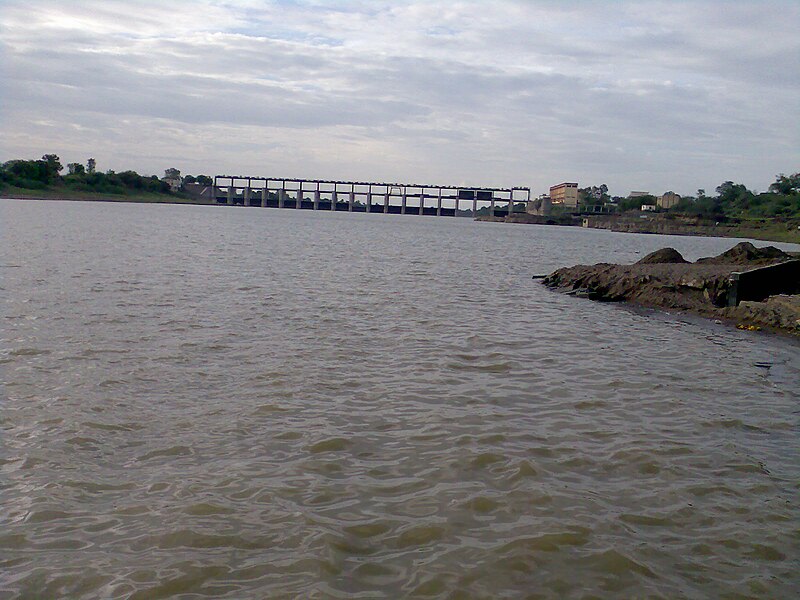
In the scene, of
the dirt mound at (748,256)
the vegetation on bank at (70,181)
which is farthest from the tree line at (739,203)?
the vegetation on bank at (70,181)

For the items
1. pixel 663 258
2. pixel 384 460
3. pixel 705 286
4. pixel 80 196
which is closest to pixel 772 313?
pixel 705 286

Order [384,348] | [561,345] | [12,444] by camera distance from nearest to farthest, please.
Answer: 1. [12,444]
2. [384,348]
3. [561,345]

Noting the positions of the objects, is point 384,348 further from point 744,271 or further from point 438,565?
Answer: point 744,271

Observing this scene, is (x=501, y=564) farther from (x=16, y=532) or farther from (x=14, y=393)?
(x=14, y=393)

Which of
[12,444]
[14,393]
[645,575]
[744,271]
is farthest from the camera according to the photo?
[744,271]

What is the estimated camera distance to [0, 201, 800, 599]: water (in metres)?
4.77

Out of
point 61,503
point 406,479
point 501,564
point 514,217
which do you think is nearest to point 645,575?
point 501,564

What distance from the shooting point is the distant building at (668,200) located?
17238 cm

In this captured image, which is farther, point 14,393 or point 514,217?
point 514,217

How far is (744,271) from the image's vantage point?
17766 millimetres

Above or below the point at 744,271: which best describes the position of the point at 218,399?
below

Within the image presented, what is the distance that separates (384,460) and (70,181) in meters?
148

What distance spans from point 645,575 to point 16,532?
461cm

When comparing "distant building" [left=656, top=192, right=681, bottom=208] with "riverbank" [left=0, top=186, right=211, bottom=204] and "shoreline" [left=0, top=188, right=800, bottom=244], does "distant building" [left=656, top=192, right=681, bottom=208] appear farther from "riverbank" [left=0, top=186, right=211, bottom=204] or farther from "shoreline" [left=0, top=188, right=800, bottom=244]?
"riverbank" [left=0, top=186, right=211, bottom=204]
